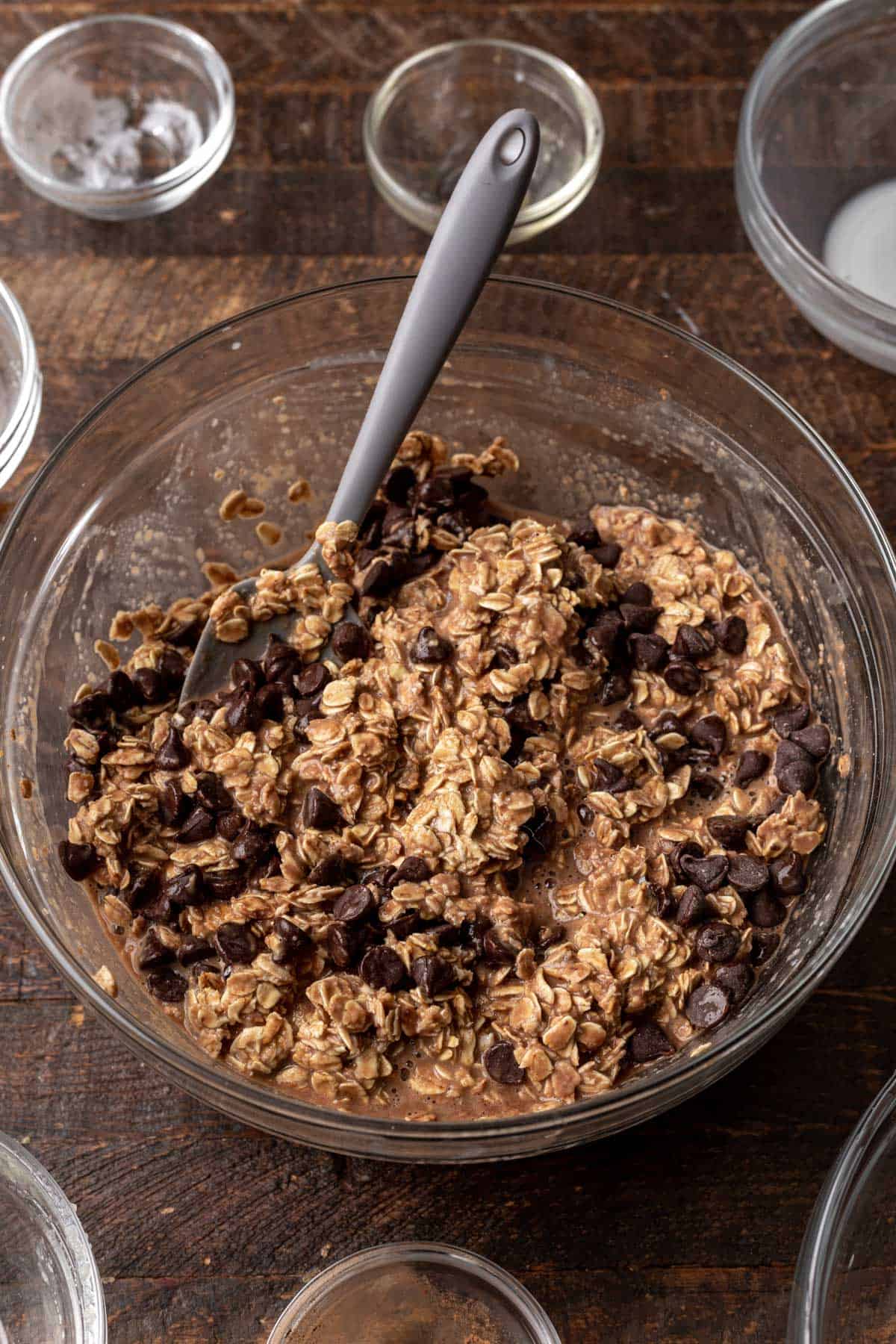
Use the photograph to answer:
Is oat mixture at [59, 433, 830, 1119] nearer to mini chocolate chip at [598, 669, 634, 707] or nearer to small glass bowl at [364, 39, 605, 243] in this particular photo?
mini chocolate chip at [598, 669, 634, 707]

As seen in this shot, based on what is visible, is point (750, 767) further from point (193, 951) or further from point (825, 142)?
point (825, 142)

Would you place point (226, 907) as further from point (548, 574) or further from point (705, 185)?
point (705, 185)

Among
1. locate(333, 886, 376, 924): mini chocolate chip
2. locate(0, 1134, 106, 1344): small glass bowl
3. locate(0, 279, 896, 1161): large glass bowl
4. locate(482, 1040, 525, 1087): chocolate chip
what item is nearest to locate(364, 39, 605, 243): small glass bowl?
locate(0, 279, 896, 1161): large glass bowl

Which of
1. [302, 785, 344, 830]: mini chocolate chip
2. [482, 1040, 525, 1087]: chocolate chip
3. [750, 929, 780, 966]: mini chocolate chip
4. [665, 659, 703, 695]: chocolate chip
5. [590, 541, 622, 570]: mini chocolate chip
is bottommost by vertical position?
[482, 1040, 525, 1087]: chocolate chip

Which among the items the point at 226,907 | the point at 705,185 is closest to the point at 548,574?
the point at 226,907

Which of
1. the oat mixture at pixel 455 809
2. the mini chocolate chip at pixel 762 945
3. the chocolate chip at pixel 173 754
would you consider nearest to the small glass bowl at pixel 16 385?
the oat mixture at pixel 455 809
